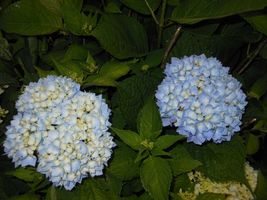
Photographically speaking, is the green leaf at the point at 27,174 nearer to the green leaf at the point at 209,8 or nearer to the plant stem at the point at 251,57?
the green leaf at the point at 209,8

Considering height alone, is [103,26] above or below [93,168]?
above

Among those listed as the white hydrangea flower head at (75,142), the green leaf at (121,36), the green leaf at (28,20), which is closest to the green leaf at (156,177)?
the white hydrangea flower head at (75,142)

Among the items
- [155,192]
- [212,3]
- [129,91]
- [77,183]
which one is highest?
[212,3]

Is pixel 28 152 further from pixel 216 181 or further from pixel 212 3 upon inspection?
pixel 212 3

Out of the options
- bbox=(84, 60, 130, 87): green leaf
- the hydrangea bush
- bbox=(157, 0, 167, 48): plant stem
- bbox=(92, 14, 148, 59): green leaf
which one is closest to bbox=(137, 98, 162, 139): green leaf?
the hydrangea bush

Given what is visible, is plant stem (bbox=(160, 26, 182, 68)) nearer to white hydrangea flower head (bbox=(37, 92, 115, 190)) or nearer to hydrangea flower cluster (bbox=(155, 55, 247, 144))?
hydrangea flower cluster (bbox=(155, 55, 247, 144))

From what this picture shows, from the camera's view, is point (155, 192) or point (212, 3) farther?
point (212, 3)

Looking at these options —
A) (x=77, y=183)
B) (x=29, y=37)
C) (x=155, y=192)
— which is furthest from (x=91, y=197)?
(x=29, y=37)
